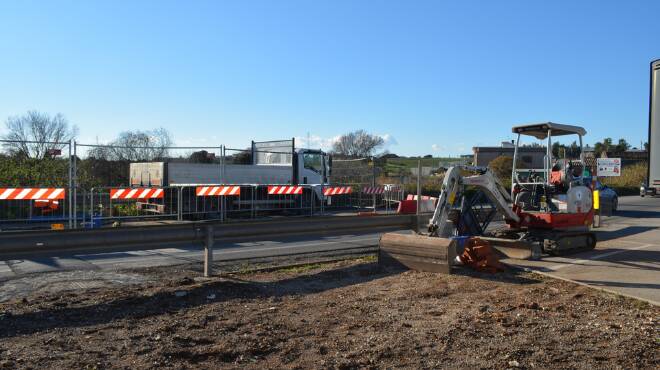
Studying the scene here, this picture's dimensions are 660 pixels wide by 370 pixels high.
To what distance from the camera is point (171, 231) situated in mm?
8266

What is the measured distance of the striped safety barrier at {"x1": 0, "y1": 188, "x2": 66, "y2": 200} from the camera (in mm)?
12977

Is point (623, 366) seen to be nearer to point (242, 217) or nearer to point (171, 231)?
point (171, 231)

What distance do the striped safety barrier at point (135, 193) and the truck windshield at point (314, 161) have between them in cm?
878

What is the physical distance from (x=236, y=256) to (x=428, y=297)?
499cm

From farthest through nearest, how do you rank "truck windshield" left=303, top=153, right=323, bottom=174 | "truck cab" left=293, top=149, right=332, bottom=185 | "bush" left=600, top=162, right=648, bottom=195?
"bush" left=600, top=162, right=648, bottom=195 < "truck windshield" left=303, top=153, right=323, bottom=174 < "truck cab" left=293, top=149, right=332, bottom=185

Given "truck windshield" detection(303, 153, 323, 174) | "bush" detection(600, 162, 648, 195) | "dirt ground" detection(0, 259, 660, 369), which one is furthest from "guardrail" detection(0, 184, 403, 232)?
"bush" detection(600, 162, 648, 195)

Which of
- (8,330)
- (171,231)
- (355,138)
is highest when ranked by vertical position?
(355,138)

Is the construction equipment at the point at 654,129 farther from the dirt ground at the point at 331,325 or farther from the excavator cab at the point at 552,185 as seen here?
the excavator cab at the point at 552,185

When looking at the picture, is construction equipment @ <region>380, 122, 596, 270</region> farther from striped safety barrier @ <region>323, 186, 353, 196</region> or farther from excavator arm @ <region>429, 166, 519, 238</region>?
striped safety barrier @ <region>323, 186, 353, 196</region>

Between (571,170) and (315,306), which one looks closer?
(315,306)

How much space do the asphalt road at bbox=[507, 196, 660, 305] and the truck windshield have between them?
12.4m

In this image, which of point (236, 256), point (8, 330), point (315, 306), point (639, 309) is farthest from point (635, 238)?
point (8, 330)

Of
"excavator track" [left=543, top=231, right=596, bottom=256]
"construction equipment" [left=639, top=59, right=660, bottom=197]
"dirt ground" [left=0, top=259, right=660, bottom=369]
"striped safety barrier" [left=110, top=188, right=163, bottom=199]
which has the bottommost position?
"dirt ground" [left=0, top=259, right=660, bottom=369]

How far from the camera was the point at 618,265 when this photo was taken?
32.0ft
